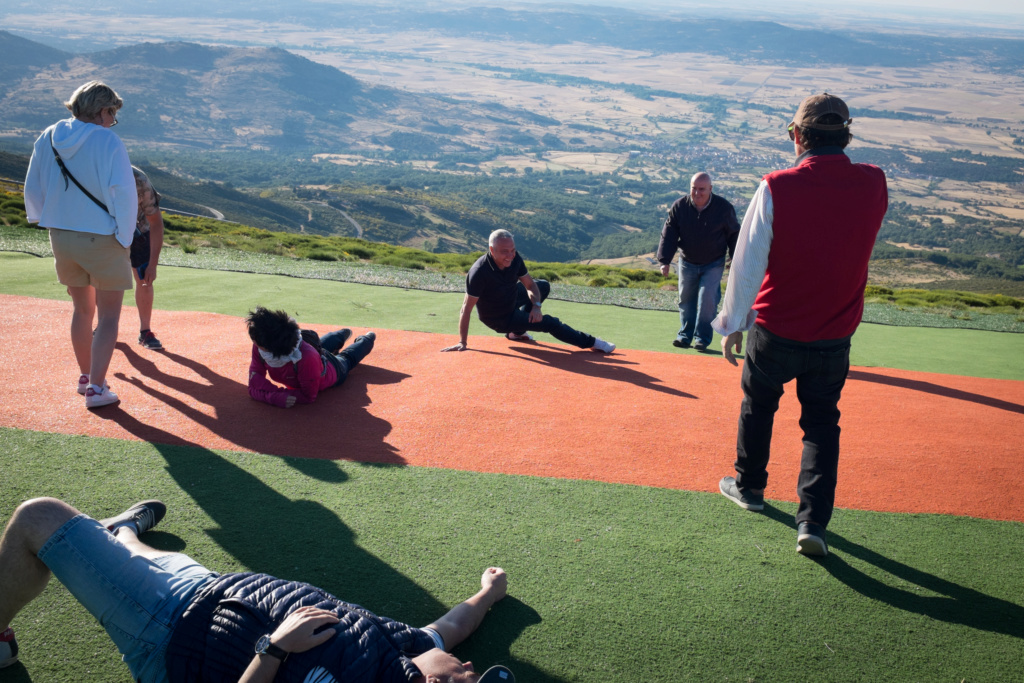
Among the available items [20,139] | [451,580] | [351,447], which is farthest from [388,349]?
[20,139]

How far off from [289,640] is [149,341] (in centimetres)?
508

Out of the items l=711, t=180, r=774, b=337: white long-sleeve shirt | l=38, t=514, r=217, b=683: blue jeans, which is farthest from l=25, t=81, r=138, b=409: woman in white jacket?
l=711, t=180, r=774, b=337: white long-sleeve shirt

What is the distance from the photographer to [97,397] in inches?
182

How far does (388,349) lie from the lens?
6859 mm

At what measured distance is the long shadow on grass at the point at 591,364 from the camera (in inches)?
246

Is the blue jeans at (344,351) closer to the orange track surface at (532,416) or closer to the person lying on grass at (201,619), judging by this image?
the orange track surface at (532,416)

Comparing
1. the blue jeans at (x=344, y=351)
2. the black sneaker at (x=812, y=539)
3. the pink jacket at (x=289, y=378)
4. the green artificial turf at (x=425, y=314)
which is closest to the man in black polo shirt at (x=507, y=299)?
the green artificial turf at (x=425, y=314)

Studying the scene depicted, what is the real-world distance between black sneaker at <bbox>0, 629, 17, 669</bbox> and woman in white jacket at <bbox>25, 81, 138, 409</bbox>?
2573 mm

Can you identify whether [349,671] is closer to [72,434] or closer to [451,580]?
[451,580]

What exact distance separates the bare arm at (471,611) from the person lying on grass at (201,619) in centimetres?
3

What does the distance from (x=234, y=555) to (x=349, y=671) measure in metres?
1.37

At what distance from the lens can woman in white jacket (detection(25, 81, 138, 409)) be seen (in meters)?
4.23

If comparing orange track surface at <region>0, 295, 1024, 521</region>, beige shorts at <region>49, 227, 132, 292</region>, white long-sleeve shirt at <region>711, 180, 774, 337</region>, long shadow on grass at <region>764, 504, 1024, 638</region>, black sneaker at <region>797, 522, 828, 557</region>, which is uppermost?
white long-sleeve shirt at <region>711, 180, 774, 337</region>

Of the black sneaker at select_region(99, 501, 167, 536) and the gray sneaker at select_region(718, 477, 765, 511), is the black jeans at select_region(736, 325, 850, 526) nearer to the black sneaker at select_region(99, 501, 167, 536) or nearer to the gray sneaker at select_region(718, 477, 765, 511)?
the gray sneaker at select_region(718, 477, 765, 511)
